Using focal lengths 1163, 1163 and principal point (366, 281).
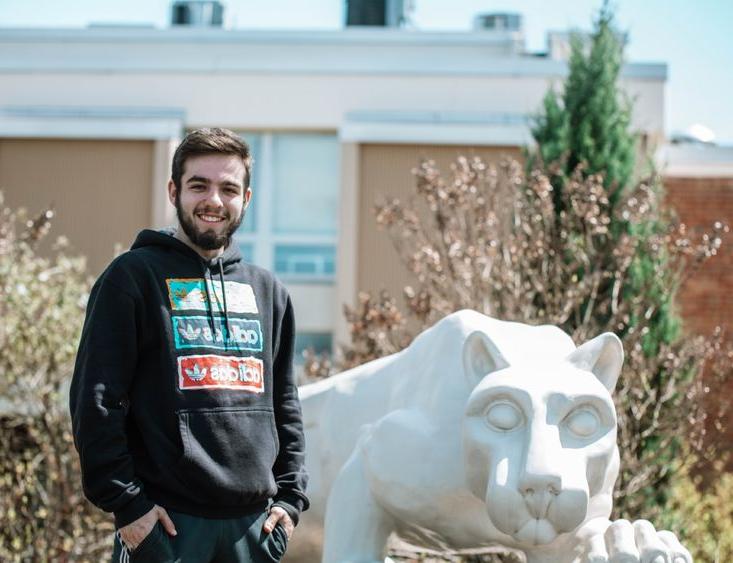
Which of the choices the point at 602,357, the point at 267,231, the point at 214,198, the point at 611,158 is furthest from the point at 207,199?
the point at 267,231

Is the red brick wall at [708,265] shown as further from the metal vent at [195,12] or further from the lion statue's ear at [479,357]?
the metal vent at [195,12]

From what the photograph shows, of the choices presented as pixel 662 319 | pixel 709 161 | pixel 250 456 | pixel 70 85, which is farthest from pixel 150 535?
pixel 70 85

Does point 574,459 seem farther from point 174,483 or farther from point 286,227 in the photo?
point 286,227

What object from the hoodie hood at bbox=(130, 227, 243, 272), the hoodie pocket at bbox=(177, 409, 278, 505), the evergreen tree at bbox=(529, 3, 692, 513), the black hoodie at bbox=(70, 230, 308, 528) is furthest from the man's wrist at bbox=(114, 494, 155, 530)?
the evergreen tree at bbox=(529, 3, 692, 513)

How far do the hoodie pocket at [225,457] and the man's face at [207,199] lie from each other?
1.57 ft

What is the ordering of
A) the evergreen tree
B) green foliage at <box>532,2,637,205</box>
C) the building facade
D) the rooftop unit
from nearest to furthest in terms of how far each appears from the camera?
the evergreen tree, green foliage at <box>532,2,637,205</box>, the building facade, the rooftop unit

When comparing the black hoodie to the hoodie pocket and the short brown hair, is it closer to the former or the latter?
the hoodie pocket

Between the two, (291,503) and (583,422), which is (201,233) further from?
(583,422)

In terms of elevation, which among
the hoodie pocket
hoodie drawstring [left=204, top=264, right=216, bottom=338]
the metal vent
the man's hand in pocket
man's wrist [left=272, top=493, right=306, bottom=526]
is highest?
the metal vent

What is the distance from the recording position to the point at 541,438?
3.29m

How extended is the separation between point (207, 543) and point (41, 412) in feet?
16.3

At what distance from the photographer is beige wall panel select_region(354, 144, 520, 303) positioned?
12.6 metres

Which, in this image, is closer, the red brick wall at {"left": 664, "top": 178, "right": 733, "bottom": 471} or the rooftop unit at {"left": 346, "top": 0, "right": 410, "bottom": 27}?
the red brick wall at {"left": 664, "top": 178, "right": 733, "bottom": 471}

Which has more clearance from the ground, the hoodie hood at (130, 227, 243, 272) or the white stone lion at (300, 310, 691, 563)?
the hoodie hood at (130, 227, 243, 272)
